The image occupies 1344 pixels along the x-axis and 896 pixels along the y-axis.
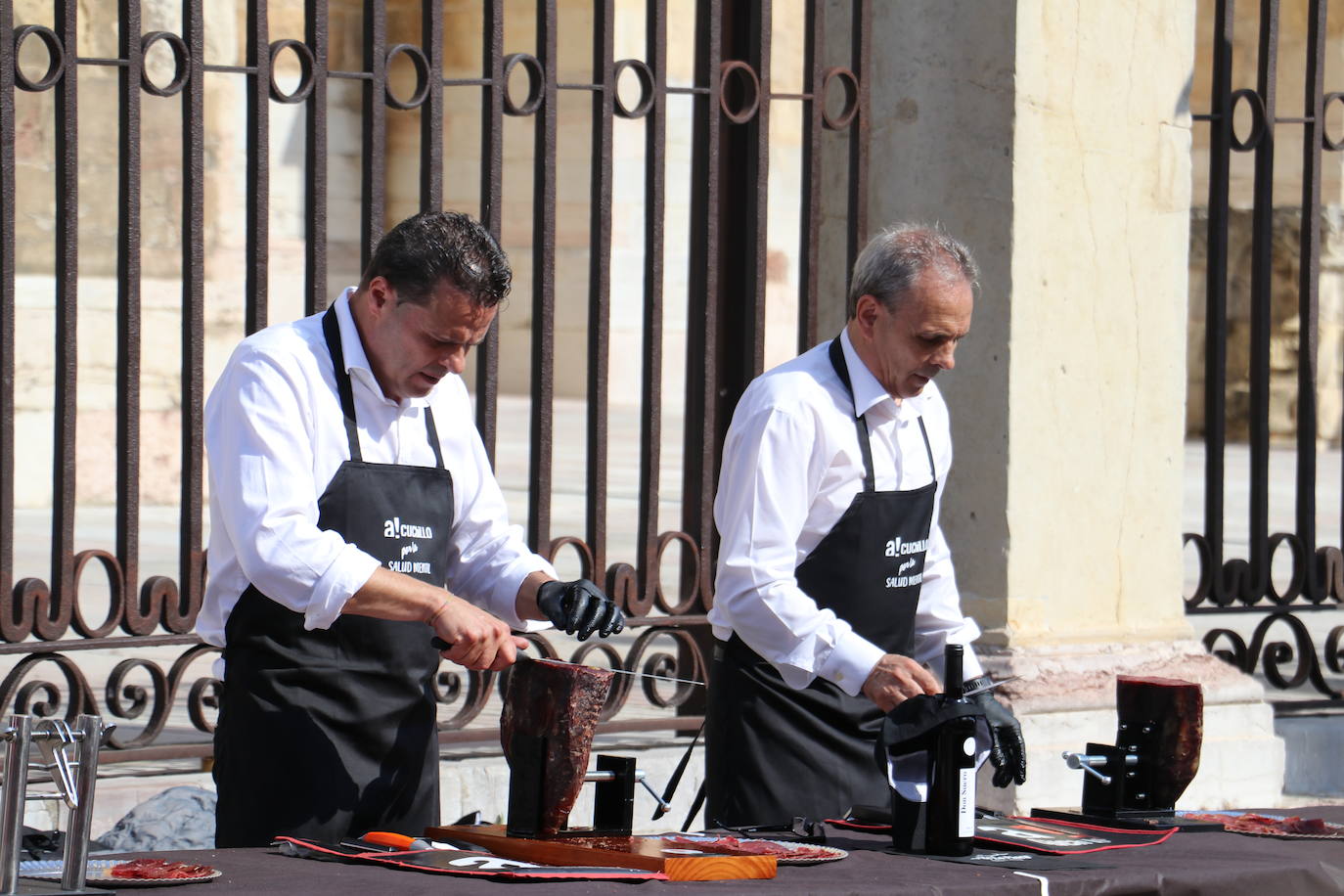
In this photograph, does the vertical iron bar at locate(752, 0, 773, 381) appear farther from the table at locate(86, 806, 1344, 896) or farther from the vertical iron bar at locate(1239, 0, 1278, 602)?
the table at locate(86, 806, 1344, 896)

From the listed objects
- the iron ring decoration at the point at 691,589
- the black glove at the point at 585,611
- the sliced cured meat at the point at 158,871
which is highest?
the black glove at the point at 585,611

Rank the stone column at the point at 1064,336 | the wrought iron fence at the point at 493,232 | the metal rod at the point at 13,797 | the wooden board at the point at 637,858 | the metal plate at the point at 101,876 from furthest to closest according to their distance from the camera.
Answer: the stone column at the point at 1064,336, the wrought iron fence at the point at 493,232, the wooden board at the point at 637,858, the metal plate at the point at 101,876, the metal rod at the point at 13,797

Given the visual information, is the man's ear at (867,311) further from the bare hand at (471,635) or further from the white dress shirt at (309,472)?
the bare hand at (471,635)

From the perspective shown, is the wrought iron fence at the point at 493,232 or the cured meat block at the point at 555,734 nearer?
the cured meat block at the point at 555,734

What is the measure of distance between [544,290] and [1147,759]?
7.30 feet

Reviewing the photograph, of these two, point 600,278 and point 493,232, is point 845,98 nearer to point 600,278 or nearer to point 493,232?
point 600,278

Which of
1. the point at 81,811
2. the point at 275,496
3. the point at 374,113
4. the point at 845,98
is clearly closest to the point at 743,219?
the point at 845,98

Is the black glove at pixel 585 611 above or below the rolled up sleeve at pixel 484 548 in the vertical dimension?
below

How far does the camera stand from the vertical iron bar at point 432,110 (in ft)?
16.0

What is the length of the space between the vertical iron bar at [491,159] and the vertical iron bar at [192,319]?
2.12 feet

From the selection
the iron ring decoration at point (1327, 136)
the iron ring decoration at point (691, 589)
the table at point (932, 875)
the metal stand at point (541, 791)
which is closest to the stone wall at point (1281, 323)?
the iron ring decoration at point (1327, 136)

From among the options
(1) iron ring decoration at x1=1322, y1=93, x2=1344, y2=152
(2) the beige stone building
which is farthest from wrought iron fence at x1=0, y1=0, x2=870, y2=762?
(1) iron ring decoration at x1=1322, y1=93, x2=1344, y2=152

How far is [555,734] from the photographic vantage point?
2854mm

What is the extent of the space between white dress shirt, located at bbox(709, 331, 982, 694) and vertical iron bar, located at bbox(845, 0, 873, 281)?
71.9 inches
